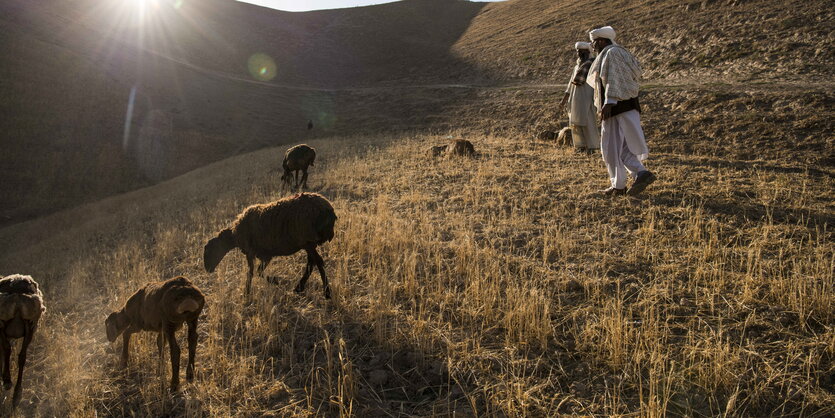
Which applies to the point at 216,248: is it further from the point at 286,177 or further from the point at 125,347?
the point at 286,177

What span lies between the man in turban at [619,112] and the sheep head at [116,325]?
22.7 ft

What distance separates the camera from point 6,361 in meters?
4.28

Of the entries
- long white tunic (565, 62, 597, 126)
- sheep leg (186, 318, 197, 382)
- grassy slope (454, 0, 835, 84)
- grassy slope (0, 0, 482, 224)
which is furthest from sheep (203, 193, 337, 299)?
grassy slope (0, 0, 482, 224)

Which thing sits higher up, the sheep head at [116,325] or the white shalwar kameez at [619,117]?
the white shalwar kameez at [619,117]

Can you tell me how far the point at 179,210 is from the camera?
13070 mm

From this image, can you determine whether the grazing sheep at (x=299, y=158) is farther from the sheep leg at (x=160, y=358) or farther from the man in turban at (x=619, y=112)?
the sheep leg at (x=160, y=358)

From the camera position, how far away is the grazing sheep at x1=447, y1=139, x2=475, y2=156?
42.9 feet

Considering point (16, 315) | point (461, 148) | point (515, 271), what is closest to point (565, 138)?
point (461, 148)

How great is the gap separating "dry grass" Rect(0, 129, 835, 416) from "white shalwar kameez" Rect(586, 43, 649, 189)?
0.64 m

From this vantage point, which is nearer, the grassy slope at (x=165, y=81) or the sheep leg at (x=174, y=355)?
the sheep leg at (x=174, y=355)

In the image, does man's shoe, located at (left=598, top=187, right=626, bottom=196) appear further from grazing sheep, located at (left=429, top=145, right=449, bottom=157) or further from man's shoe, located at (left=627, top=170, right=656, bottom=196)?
grazing sheep, located at (left=429, top=145, right=449, bottom=157)

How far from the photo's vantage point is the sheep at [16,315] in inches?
161

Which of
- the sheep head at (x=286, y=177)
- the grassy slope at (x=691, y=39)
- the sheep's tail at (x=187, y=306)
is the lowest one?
the sheep's tail at (x=187, y=306)

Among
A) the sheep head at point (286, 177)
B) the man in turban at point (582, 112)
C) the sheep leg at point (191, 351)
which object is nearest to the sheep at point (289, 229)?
the sheep leg at point (191, 351)
